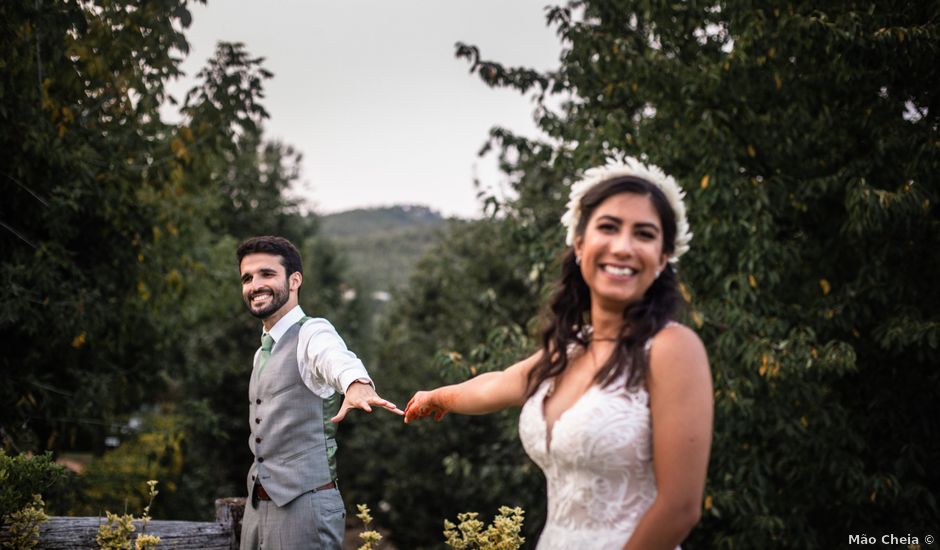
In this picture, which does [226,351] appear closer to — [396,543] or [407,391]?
[407,391]

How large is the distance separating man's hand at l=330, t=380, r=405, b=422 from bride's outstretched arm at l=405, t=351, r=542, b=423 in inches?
4.6

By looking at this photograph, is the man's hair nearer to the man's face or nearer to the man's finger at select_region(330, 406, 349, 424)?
the man's face

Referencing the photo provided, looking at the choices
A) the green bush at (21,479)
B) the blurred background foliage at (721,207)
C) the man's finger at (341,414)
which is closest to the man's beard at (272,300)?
the man's finger at (341,414)

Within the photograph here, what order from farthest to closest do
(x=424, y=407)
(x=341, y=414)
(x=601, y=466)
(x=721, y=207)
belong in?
(x=721, y=207), (x=341, y=414), (x=424, y=407), (x=601, y=466)

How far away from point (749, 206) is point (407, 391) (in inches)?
525

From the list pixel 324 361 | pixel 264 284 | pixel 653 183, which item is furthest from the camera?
pixel 264 284

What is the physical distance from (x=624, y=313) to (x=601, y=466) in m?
0.44

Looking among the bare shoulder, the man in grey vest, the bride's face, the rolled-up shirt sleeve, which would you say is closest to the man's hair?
the man in grey vest

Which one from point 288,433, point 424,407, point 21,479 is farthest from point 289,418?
point 21,479

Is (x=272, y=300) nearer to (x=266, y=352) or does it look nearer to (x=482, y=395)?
(x=266, y=352)

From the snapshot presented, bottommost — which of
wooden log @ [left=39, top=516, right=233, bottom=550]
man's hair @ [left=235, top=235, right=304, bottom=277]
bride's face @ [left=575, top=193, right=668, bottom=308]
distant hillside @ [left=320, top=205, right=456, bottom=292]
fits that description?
wooden log @ [left=39, top=516, right=233, bottom=550]

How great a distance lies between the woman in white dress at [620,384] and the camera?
2061 millimetres

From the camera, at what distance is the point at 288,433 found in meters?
3.54

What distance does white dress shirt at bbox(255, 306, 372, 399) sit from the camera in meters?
3.32
